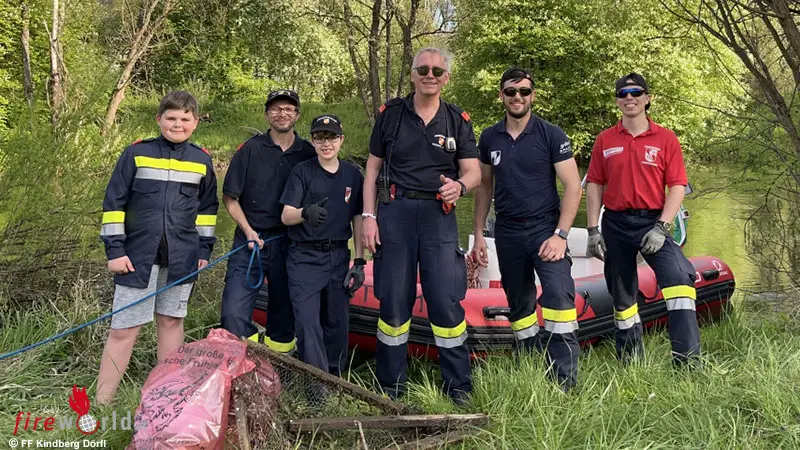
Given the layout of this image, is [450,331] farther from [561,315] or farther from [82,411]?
[82,411]

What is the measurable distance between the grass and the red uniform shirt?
884 mm

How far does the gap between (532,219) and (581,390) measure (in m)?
0.90

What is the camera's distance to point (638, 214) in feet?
11.9

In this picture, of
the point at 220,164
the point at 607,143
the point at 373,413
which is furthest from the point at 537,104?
the point at 373,413

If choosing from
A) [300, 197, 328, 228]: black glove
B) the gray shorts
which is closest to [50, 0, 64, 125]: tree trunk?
the gray shorts

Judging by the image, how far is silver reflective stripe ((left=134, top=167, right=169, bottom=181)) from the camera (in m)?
3.10

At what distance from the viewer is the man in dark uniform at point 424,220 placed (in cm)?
322

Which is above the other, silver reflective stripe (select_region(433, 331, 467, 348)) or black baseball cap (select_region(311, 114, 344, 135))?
black baseball cap (select_region(311, 114, 344, 135))

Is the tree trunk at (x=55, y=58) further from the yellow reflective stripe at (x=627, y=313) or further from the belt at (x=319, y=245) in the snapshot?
the yellow reflective stripe at (x=627, y=313)

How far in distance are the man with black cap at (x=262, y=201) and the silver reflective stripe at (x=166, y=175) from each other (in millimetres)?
286

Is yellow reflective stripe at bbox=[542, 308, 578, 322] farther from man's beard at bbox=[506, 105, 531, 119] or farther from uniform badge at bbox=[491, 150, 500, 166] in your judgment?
man's beard at bbox=[506, 105, 531, 119]

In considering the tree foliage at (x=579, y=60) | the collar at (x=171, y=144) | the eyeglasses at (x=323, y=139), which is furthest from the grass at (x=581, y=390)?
the tree foliage at (x=579, y=60)

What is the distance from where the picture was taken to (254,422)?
246cm

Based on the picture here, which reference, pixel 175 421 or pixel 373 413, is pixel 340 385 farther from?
pixel 175 421
